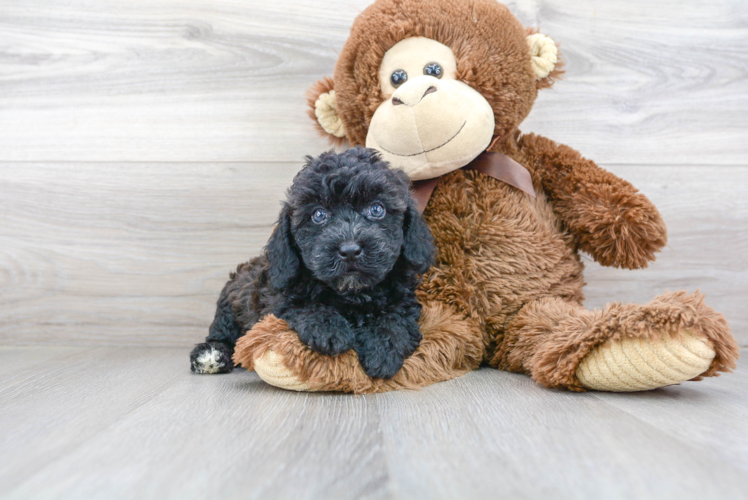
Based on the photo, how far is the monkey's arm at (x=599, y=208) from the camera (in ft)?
4.65

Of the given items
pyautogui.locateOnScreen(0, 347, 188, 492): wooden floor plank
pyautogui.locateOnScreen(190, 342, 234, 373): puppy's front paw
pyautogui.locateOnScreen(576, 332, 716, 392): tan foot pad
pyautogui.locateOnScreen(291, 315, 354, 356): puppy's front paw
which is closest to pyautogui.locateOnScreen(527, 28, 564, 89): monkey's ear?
pyautogui.locateOnScreen(576, 332, 716, 392): tan foot pad

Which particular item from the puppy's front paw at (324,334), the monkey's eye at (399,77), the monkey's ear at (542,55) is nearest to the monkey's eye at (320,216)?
the puppy's front paw at (324,334)

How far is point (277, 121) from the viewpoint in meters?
1.92

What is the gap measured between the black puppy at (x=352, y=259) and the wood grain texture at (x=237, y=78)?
747 mm

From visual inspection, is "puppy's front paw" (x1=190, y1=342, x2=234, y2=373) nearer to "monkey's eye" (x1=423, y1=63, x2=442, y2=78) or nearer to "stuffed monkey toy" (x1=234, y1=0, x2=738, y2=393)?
"stuffed monkey toy" (x1=234, y1=0, x2=738, y2=393)

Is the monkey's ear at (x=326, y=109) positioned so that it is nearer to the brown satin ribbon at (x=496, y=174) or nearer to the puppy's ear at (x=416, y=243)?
the brown satin ribbon at (x=496, y=174)

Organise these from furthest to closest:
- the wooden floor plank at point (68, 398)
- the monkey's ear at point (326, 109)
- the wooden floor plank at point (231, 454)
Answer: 1. the monkey's ear at point (326, 109)
2. the wooden floor plank at point (68, 398)
3. the wooden floor plank at point (231, 454)

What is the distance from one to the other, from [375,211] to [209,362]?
2.15 ft

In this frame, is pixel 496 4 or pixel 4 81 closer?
pixel 496 4

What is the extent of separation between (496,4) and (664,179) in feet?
2.83

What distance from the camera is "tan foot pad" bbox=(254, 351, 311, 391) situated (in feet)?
3.82

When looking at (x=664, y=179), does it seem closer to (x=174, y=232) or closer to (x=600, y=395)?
(x=600, y=395)

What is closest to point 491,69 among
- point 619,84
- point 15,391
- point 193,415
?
point 619,84

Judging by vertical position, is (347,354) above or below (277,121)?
below
